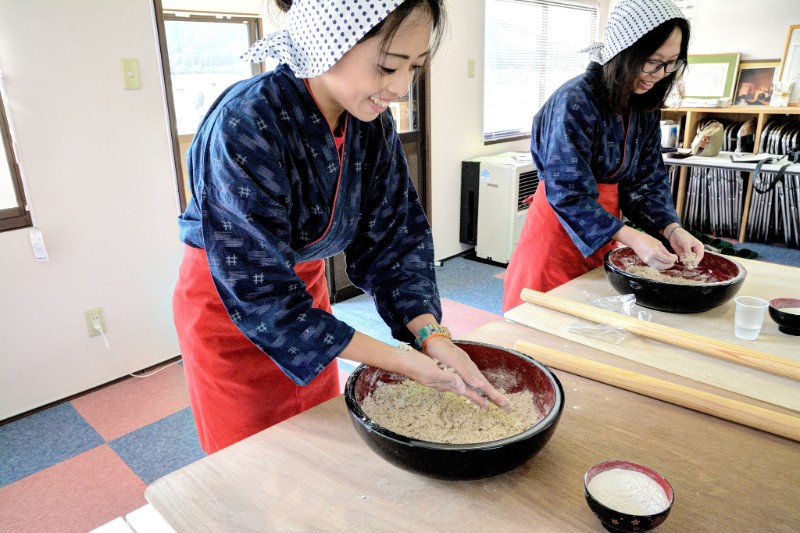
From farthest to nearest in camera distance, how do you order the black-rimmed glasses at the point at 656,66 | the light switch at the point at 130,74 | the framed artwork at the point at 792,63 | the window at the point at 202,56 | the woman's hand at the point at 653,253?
the framed artwork at the point at 792,63 → the window at the point at 202,56 → the light switch at the point at 130,74 → the black-rimmed glasses at the point at 656,66 → the woman's hand at the point at 653,253

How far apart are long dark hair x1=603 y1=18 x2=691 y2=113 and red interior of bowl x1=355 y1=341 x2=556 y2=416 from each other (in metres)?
0.94

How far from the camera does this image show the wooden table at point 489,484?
0.71 m

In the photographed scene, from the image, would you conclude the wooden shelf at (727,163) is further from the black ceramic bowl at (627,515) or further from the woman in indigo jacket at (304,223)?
the black ceramic bowl at (627,515)

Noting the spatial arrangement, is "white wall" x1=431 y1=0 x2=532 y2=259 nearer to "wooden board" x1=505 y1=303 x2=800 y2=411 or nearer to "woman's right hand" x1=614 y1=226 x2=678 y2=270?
"woman's right hand" x1=614 y1=226 x2=678 y2=270

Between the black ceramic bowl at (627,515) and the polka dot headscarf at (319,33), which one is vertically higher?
the polka dot headscarf at (319,33)

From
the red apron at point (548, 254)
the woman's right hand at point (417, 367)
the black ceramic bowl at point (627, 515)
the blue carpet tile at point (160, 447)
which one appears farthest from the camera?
the blue carpet tile at point (160, 447)

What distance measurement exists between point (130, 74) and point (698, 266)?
2153mm

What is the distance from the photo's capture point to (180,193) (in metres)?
2.52

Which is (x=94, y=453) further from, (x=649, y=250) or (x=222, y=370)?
(x=649, y=250)

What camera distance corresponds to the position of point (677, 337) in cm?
115

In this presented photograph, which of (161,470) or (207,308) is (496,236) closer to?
(161,470)

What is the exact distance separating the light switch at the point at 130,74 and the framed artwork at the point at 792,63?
4605 millimetres

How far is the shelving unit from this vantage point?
13.4 ft

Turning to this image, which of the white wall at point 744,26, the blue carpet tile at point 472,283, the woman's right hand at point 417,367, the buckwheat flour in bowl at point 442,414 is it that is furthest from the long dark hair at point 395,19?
the white wall at point 744,26
